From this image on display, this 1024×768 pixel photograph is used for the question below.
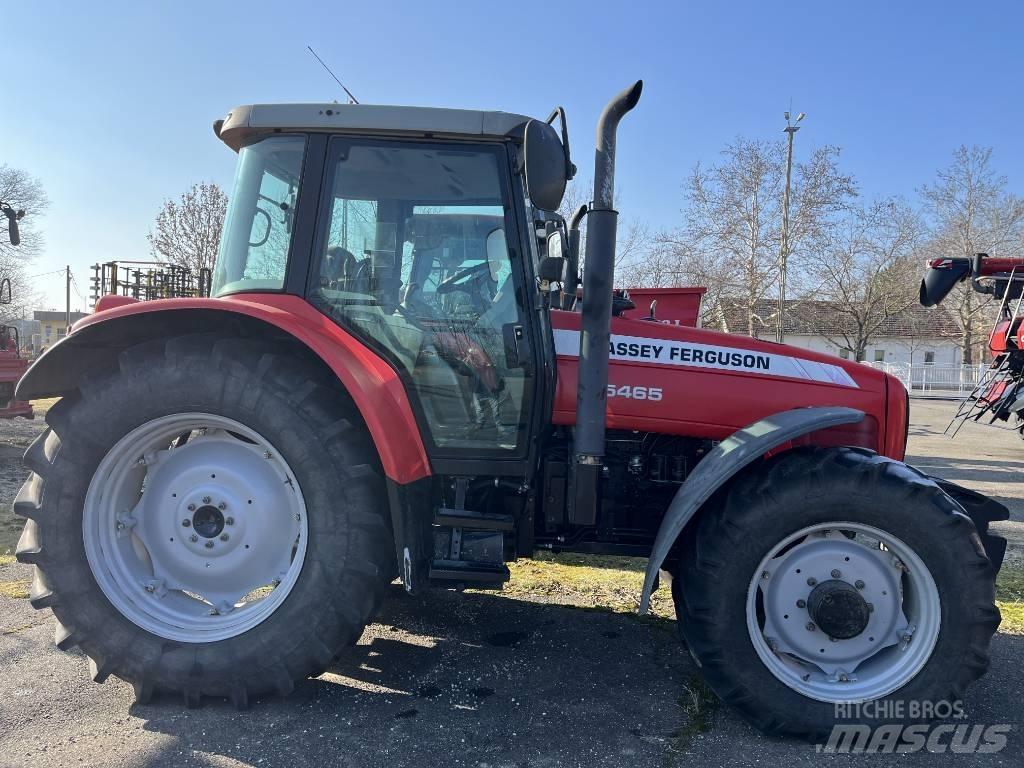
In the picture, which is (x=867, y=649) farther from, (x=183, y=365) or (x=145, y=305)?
(x=145, y=305)

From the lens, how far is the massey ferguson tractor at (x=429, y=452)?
2414 millimetres

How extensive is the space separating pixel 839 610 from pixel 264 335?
A: 2.42 m

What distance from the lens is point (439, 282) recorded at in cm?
271

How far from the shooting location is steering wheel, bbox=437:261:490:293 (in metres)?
2.71

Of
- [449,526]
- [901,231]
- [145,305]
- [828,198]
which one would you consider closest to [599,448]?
[449,526]

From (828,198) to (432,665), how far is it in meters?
18.1

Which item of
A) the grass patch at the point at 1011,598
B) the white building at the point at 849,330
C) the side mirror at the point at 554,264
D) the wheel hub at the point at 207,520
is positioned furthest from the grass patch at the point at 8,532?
the white building at the point at 849,330

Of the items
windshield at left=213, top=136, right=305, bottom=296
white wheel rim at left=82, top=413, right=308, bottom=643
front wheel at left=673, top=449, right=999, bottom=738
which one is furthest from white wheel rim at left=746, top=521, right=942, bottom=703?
windshield at left=213, top=136, right=305, bottom=296

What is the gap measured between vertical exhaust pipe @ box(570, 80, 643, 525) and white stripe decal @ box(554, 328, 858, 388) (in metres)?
0.33

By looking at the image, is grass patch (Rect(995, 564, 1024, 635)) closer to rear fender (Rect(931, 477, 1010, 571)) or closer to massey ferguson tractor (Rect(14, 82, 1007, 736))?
rear fender (Rect(931, 477, 1010, 571))

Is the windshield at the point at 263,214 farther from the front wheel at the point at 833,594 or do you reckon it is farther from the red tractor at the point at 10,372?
the red tractor at the point at 10,372

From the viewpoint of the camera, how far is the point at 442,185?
8.84 ft

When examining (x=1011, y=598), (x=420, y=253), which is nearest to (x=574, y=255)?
(x=420, y=253)

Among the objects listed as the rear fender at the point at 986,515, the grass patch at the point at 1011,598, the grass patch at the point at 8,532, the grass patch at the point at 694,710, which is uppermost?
the rear fender at the point at 986,515
